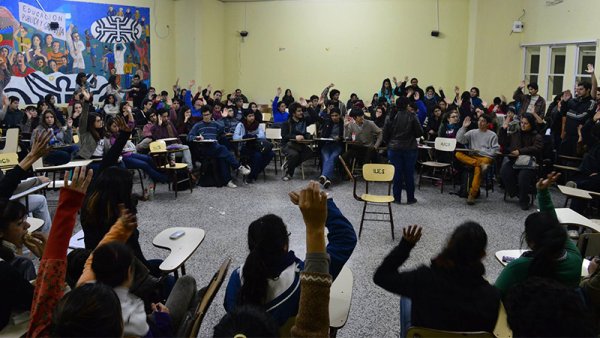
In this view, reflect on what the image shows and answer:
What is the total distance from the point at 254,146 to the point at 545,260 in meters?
7.06

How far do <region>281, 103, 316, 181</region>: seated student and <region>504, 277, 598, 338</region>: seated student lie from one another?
7551 mm

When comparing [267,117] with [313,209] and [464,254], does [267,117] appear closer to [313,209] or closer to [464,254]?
[464,254]

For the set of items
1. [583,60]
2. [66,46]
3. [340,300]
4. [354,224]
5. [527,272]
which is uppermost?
[66,46]

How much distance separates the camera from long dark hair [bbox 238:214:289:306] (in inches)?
88.7

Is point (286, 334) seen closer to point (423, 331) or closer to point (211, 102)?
point (423, 331)

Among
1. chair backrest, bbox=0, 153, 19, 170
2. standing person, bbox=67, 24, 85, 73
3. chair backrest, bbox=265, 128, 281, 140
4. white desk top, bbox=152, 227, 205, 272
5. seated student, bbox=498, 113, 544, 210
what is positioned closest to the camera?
white desk top, bbox=152, 227, 205, 272

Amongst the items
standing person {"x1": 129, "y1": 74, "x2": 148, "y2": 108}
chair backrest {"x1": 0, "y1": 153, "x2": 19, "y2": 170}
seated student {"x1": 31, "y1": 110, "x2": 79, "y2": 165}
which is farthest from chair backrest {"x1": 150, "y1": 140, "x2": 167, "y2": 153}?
standing person {"x1": 129, "y1": 74, "x2": 148, "y2": 108}

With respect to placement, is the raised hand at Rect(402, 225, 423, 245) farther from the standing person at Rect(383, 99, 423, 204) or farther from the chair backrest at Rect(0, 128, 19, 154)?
the chair backrest at Rect(0, 128, 19, 154)

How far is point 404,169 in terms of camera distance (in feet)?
24.7

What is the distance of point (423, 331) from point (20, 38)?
1051 cm

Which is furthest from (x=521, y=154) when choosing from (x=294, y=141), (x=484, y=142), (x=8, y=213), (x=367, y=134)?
(x=8, y=213)

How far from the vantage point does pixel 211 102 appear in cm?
1159

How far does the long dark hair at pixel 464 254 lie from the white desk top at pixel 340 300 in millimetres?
554

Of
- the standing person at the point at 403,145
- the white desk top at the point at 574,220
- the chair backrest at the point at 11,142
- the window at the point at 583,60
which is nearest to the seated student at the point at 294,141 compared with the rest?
the standing person at the point at 403,145
